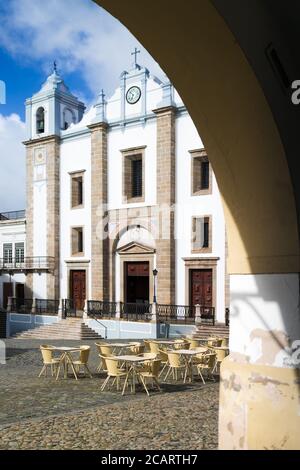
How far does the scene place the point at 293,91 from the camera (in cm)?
404

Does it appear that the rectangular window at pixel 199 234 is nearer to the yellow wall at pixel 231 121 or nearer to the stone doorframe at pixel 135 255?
the stone doorframe at pixel 135 255

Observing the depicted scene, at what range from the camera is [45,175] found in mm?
28859

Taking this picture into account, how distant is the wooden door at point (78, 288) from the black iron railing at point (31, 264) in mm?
1488

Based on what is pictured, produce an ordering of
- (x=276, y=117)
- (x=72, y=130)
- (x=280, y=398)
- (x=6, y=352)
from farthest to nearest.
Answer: (x=72, y=130) < (x=6, y=352) < (x=280, y=398) < (x=276, y=117)

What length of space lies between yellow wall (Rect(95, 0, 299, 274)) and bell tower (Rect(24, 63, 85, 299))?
24.7 meters

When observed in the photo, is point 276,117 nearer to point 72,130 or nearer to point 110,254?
point 110,254

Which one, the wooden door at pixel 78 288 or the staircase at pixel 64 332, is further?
the wooden door at pixel 78 288

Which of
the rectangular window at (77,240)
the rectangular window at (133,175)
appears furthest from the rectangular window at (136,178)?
the rectangular window at (77,240)

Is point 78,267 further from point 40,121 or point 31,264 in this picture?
point 40,121

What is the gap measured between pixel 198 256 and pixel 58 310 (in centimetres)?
812

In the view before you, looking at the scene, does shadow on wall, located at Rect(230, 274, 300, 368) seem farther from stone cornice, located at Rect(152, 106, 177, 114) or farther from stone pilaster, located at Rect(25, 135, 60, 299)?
stone pilaster, located at Rect(25, 135, 60, 299)

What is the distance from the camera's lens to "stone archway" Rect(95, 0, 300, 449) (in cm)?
368

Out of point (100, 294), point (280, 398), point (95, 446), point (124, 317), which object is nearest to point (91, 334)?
point (124, 317)

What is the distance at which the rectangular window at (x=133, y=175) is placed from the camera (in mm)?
25547
